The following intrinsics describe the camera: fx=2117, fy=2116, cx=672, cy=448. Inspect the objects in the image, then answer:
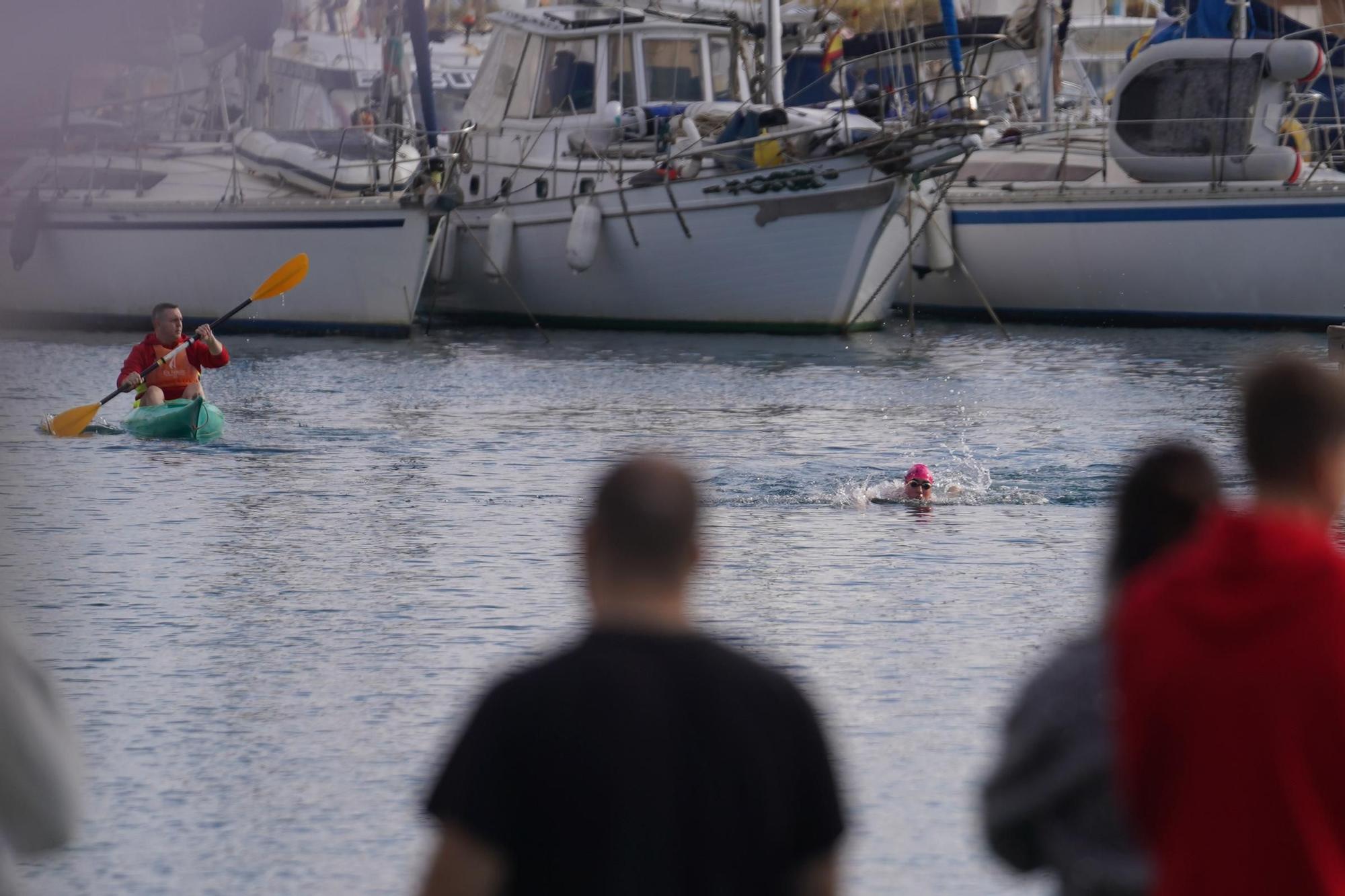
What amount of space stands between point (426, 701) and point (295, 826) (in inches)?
62.8

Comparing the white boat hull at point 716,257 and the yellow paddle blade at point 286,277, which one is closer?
the yellow paddle blade at point 286,277

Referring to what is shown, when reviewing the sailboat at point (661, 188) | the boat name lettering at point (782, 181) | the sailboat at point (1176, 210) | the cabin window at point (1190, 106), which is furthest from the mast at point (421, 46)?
the cabin window at point (1190, 106)

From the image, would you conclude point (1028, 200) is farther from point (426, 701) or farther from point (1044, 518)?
point (426, 701)

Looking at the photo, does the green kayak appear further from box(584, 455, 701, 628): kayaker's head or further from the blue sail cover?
the blue sail cover

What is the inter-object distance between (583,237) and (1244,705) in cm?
2385

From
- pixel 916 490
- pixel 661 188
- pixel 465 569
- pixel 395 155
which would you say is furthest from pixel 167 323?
pixel 661 188

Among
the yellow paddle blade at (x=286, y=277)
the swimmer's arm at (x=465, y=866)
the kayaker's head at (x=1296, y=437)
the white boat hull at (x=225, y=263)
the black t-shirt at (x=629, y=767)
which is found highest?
the kayaker's head at (x=1296, y=437)

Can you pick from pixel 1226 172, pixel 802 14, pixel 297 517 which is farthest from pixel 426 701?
pixel 802 14

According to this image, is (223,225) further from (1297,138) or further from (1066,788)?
(1066,788)

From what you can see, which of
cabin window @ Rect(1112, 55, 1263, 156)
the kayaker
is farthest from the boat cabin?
the kayaker

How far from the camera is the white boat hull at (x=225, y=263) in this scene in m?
27.1

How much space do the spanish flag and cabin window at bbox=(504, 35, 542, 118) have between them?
19.0 ft

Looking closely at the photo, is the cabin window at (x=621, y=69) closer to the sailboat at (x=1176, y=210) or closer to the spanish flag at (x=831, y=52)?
the sailboat at (x=1176, y=210)

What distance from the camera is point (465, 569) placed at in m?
11.4
